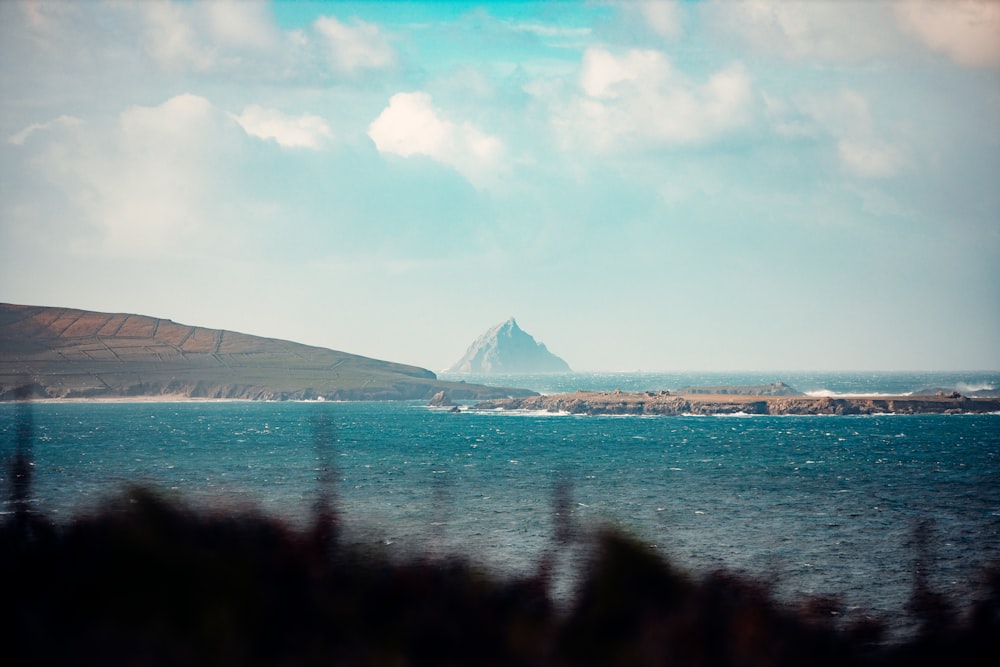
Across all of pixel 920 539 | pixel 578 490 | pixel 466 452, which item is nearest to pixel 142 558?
pixel 920 539

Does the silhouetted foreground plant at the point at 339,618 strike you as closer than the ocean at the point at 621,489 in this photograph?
Yes

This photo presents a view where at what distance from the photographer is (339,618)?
81.0ft

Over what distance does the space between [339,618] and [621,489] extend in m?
59.9

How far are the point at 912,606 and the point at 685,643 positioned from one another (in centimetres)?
2421

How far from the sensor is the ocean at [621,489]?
5256 centimetres

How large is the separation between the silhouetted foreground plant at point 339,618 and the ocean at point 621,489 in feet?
59.0

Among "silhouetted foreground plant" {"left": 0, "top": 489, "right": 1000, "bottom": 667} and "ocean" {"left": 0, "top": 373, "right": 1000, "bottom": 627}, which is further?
"ocean" {"left": 0, "top": 373, "right": 1000, "bottom": 627}

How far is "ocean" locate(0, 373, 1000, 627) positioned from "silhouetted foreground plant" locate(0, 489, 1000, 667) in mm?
17977

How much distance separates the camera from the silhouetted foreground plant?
2206 centimetres

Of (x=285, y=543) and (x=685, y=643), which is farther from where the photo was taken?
(x=285, y=543)

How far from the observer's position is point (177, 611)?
76.6ft

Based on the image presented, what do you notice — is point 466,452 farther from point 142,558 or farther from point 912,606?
point 142,558

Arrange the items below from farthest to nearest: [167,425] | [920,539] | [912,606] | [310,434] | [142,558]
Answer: [167,425], [310,434], [920,539], [912,606], [142,558]

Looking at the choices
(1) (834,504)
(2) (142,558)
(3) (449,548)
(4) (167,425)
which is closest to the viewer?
(2) (142,558)
